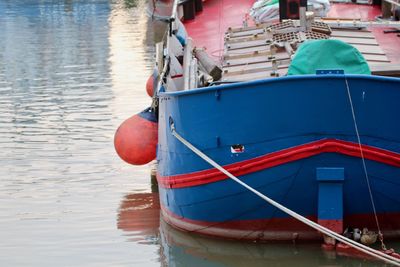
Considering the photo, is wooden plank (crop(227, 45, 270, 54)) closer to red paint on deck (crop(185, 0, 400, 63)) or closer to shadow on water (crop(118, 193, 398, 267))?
red paint on deck (crop(185, 0, 400, 63))

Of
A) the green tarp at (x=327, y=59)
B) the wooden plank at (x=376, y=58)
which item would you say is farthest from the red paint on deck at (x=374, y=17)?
the green tarp at (x=327, y=59)

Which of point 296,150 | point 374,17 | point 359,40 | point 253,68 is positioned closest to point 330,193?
point 296,150

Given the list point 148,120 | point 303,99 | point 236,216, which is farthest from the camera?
point 148,120

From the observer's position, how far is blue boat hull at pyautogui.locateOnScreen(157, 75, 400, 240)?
29.1 ft

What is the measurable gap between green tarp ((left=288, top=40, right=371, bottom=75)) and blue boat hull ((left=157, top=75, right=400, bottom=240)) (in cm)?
74

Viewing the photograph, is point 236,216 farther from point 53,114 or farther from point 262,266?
point 53,114

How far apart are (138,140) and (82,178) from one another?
1.21 m

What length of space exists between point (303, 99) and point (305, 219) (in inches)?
38.5

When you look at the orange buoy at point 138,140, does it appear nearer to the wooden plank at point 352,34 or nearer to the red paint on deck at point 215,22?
the red paint on deck at point 215,22

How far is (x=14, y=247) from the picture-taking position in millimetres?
10203

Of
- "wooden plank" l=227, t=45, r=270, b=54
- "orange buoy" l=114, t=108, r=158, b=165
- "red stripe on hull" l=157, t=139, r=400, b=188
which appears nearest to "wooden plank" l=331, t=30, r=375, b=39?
"wooden plank" l=227, t=45, r=270, b=54

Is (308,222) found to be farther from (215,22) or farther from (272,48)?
(215,22)

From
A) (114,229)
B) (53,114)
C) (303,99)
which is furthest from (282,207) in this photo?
(53,114)

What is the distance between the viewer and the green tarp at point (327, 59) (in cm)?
955
